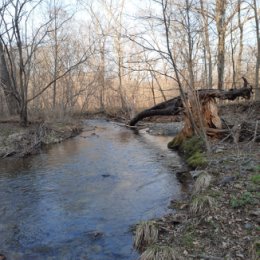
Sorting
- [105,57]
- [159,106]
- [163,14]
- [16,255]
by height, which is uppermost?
[105,57]

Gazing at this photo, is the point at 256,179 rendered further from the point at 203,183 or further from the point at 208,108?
the point at 208,108

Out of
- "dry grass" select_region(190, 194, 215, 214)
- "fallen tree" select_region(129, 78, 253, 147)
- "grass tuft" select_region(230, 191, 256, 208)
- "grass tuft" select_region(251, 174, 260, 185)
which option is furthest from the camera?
"fallen tree" select_region(129, 78, 253, 147)

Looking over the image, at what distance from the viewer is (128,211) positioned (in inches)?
266

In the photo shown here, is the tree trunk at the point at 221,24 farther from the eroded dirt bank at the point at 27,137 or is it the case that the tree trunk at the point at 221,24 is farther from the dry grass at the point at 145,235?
the dry grass at the point at 145,235

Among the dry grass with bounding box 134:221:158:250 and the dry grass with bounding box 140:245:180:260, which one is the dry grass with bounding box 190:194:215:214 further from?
the dry grass with bounding box 140:245:180:260

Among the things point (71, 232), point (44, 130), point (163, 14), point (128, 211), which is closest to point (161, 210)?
point (128, 211)

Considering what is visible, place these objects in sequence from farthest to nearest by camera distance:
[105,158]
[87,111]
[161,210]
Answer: [87,111] < [105,158] < [161,210]

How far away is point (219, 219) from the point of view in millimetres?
5184

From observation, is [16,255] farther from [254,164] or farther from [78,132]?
[78,132]

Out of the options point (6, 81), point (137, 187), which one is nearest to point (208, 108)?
point (137, 187)

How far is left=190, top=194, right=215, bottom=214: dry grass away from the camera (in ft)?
18.5

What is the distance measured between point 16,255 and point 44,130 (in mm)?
12267

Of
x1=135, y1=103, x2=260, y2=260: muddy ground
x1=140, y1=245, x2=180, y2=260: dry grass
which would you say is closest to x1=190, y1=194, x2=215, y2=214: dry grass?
x1=135, y1=103, x2=260, y2=260: muddy ground

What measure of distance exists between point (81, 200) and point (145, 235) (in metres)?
2.77
